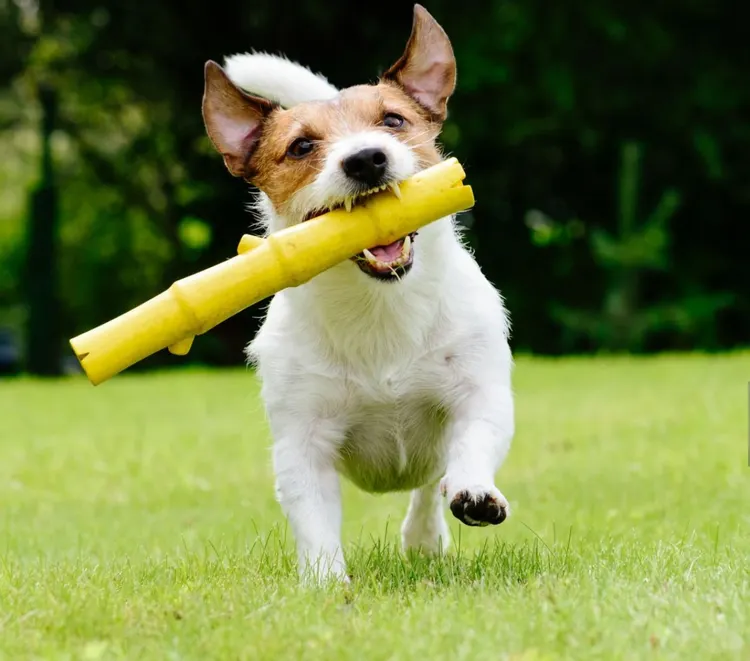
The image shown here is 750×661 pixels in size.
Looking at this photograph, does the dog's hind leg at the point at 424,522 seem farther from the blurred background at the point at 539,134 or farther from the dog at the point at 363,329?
the blurred background at the point at 539,134

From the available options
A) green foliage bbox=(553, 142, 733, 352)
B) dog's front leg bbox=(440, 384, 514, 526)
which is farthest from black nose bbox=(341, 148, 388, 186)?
green foliage bbox=(553, 142, 733, 352)

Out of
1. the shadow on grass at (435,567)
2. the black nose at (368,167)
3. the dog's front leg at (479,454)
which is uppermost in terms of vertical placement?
the black nose at (368,167)

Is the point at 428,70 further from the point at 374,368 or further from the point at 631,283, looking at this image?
the point at 631,283

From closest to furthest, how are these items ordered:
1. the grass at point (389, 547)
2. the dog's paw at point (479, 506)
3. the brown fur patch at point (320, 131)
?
the grass at point (389, 547)
the dog's paw at point (479, 506)
the brown fur patch at point (320, 131)

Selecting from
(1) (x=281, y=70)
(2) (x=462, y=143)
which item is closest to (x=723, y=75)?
(2) (x=462, y=143)

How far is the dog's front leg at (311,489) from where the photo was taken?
4.16 metres

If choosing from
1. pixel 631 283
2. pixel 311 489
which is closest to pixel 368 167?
pixel 311 489

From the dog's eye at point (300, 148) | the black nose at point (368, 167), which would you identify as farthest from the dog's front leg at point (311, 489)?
the dog's eye at point (300, 148)

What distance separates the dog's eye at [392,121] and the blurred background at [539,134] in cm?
1386

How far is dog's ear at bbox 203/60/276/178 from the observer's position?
482 cm

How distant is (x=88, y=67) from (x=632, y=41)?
32.2 ft

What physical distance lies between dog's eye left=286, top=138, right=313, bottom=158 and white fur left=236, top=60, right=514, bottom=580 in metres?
0.18

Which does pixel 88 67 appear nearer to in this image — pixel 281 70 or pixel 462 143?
→ pixel 462 143

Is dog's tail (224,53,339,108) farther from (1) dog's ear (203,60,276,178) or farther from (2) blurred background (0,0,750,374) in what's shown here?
(2) blurred background (0,0,750,374)
